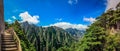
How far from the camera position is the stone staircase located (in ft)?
43.4

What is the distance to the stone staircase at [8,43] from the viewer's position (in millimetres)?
13219

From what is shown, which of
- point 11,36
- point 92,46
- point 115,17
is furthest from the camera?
point 115,17

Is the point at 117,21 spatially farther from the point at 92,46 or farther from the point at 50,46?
the point at 50,46

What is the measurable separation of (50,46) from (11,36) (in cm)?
5805

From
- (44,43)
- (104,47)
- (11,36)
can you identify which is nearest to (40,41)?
(44,43)

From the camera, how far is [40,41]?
71875mm

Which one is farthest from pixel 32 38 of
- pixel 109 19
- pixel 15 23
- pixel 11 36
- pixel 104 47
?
pixel 11 36

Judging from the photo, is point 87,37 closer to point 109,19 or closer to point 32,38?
point 109,19

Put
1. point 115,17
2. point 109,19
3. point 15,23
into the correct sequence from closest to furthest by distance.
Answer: point 115,17 → point 109,19 → point 15,23

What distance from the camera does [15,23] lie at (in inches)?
1455

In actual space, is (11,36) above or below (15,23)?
below

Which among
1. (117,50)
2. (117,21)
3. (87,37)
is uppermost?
(117,21)

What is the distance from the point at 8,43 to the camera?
13875 mm

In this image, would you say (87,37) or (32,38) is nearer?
(87,37)
